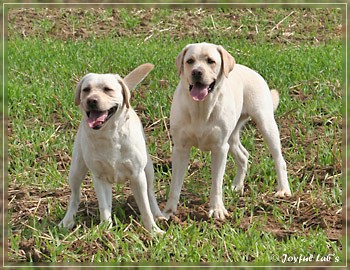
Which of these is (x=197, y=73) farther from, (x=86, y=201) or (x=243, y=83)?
(x=86, y=201)

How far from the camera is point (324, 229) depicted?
642 cm

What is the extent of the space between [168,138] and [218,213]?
190cm

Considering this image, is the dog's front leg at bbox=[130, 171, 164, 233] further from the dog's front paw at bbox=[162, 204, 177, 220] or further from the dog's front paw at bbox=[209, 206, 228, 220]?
the dog's front paw at bbox=[209, 206, 228, 220]

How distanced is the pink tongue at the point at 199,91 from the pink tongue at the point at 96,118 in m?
0.73

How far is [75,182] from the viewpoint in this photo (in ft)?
21.1

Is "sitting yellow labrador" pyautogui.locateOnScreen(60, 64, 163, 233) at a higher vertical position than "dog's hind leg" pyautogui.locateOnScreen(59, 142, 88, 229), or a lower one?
higher

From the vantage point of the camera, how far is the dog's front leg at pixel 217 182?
6492mm

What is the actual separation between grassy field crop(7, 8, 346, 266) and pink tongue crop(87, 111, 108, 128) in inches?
32.7

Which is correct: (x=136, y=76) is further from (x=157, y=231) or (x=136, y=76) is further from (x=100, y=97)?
(x=157, y=231)

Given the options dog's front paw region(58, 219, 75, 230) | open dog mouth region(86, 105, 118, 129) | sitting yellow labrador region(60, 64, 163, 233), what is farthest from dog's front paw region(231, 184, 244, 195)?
open dog mouth region(86, 105, 118, 129)

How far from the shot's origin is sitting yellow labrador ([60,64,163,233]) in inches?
228

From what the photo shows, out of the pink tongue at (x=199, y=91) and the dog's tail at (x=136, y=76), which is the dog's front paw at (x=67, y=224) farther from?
the pink tongue at (x=199, y=91)

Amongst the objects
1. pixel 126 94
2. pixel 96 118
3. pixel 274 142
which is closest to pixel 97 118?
pixel 96 118

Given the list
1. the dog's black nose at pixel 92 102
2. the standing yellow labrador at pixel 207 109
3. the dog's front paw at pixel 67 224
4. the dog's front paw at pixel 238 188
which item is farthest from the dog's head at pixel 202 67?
the dog's front paw at pixel 67 224
